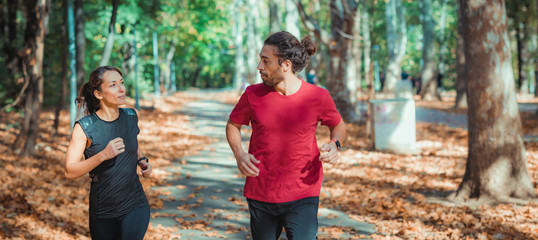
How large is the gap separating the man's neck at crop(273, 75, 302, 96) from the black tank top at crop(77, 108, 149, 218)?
105cm

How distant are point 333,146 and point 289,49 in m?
0.66

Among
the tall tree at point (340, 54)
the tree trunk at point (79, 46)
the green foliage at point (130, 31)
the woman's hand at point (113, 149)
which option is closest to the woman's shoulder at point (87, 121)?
the woman's hand at point (113, 149)

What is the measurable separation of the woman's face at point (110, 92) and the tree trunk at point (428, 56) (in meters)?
25.8

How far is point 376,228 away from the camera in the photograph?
251 inches

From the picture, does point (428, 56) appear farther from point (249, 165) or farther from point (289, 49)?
point (249, 165)

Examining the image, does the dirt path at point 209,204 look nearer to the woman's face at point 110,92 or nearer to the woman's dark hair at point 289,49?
the woman's face at point 110,92

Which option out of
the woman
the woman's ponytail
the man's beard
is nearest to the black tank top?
the woman

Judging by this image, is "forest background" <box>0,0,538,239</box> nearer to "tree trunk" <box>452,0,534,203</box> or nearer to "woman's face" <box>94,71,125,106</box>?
"tree trunk" <box>452,0,534,203</box>

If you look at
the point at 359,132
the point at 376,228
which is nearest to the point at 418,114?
the point at 359,132

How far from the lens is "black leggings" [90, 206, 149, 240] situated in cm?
340

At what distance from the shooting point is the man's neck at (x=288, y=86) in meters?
3.29

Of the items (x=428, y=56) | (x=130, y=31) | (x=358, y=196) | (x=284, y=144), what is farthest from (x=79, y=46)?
(x=428, y=56)

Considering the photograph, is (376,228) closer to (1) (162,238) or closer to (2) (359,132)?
(1) (162,238)

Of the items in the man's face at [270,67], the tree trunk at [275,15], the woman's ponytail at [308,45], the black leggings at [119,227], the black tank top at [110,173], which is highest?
the tree trunk at [275,15]
